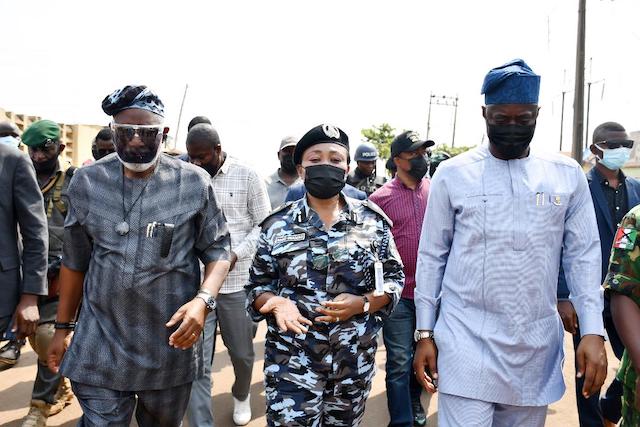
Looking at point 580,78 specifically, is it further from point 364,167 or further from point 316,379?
point 316,379

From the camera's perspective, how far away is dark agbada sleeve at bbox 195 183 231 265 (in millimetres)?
2977

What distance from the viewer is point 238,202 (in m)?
4.52

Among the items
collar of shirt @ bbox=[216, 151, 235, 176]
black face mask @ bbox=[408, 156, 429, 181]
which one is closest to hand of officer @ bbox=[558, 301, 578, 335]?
black face mask @ bbox=[408, 156, 429, 181]

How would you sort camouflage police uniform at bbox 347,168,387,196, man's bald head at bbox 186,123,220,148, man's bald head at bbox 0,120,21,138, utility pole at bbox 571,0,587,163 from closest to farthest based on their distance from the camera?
man's bald head at bbox 186,123,220,148
man's bald head at bbox 0,120,21,138
camouflage police uniform at bbox 347,168,387,196
utility pole at bbox 571,0,587,163

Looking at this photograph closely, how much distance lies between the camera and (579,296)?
8.46 feet

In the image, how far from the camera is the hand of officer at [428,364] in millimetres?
2717

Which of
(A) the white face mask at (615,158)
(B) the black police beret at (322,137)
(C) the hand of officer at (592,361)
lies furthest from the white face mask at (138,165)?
(A) the white face mask at (615,158)

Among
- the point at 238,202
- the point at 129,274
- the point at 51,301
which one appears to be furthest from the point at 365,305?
the point at 51,301

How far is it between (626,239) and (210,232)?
6.33ft

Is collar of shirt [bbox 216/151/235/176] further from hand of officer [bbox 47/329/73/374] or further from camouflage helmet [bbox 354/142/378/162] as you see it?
camouflage helmet [bbox 354/142/378/162]

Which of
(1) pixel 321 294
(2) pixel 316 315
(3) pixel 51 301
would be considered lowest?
(3) pixel 51 301

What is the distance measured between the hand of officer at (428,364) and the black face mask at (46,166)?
3.29 meters

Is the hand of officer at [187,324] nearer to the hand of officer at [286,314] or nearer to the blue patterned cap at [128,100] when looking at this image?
the hand of officer at [286,314]

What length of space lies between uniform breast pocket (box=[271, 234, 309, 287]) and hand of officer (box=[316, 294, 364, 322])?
191 mm
